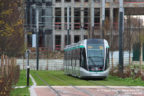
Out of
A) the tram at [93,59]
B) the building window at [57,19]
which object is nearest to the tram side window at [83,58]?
the tram at [93,59]

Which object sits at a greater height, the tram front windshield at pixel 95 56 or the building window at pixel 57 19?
the building window at pixel 57 19

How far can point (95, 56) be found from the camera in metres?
32.2

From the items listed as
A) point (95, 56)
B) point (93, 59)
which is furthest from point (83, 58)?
point (95, 56)

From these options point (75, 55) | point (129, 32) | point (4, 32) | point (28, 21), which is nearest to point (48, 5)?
point (28, 21)

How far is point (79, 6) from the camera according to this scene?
77.1m

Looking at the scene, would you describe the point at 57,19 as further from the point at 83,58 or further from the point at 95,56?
the point at 95,56

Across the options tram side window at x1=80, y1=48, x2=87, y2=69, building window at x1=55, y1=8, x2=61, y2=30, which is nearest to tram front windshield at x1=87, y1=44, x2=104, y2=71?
tram side window at x1=80, y1=48, x2=87, y2=69

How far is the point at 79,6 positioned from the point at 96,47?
45.3 meters

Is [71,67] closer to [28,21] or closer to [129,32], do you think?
[129,32]

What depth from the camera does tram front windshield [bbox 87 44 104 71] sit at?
31953 mm

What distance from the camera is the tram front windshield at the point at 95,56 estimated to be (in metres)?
32.0

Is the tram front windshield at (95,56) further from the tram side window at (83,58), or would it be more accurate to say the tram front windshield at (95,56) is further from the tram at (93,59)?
the tram side window at (83,58)

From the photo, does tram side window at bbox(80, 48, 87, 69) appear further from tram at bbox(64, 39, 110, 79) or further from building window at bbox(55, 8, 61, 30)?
building window at bbox(55, 8, 61, 30)

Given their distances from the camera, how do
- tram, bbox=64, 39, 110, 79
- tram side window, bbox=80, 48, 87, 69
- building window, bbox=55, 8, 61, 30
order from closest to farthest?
tram, bbox=64, 39, 110, 79 < tram side window, bbox=80, 48, 87, 69 < building window, bbox=55, 8, 61, 30
